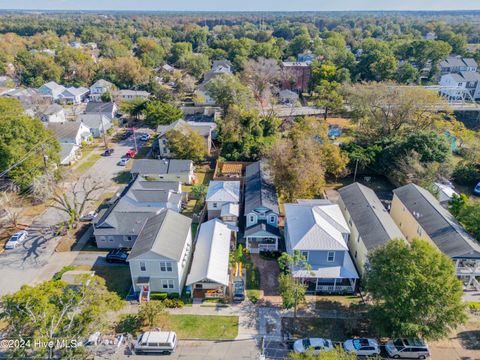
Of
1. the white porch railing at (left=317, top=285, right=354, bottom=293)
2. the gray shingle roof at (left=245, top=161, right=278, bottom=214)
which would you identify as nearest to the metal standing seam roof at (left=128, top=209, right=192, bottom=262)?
the gray shingle roof at (left=245, top=161, right=278, bottom=214)

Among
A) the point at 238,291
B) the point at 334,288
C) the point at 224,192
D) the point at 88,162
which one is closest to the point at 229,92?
the point at 88,162

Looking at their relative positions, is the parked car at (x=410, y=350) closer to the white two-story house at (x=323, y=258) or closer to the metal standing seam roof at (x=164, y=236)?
the white two-story house at (x=323, y=258)

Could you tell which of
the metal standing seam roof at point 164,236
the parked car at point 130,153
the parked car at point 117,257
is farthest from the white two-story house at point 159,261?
the parked car at point 130,153

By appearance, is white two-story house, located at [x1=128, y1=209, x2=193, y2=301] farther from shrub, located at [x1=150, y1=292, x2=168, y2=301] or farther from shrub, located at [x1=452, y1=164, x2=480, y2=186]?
shrub, located at [x1=452, y1=164, x2=480, y2=186]

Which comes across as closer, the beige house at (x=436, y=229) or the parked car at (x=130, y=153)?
the beige house at (x=436, y=229)

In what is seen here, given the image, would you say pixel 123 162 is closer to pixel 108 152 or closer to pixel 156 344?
pixel 108 152

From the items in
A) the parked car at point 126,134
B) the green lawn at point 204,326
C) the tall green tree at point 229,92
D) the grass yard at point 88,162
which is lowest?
the grass yard at point 88,162

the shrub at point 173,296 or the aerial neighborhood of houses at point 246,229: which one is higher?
the aerial neighborhood of houses at point 246,229

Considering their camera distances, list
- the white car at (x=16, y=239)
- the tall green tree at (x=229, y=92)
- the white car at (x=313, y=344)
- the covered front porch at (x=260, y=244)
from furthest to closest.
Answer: the tall green tree at (x=229, y=92) < the white car at (x=16, y=239) < the covered front porch at (x=260, y=244) < the white car at (x=313, y=344)

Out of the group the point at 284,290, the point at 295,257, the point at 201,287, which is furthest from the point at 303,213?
the point at 201,287
